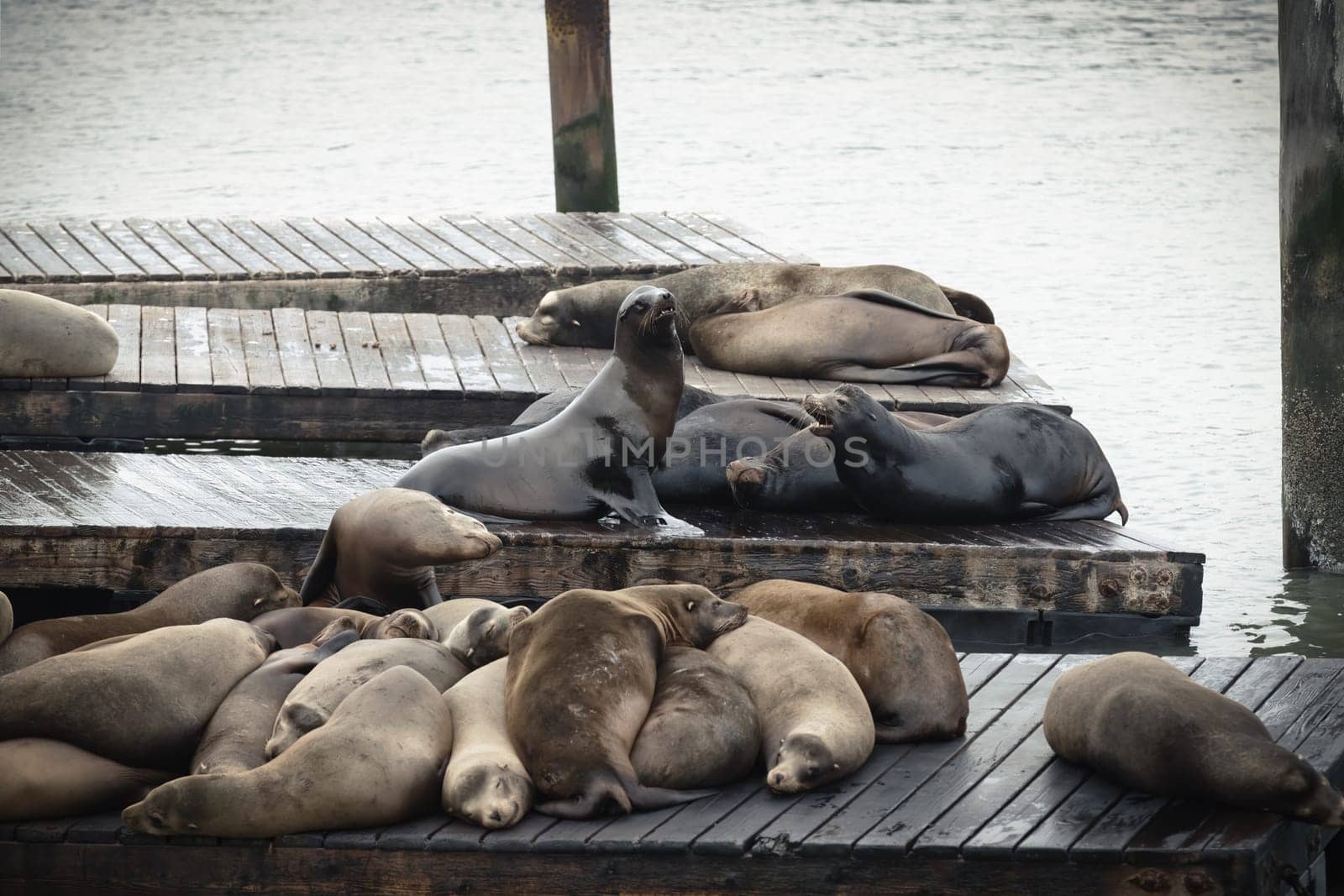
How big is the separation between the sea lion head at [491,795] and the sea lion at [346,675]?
373 mm

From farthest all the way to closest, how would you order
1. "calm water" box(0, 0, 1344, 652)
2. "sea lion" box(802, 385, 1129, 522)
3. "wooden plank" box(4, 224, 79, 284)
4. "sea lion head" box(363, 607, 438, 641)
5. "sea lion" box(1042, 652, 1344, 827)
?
"calm water" box(0, 0, 1344, 652)
"wooden plank" box(4, 224, 79, 284)
"sea lion" box(802, 385, 1129, 522)
"sea lion head" box(363, 607, 438, 641)
"sea lion" box(1042, 652, 1344, 827)

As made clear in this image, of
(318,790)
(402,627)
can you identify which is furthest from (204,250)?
(318,790)

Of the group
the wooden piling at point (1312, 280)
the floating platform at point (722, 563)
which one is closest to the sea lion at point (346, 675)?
the floating platform at point (722, 563)

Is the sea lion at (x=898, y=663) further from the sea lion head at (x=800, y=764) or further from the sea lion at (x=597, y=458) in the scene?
the sea lion at (x=597, y=458)

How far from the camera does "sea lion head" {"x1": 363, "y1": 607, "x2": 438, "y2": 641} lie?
4.41m

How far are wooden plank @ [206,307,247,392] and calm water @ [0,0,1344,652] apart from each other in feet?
11.7

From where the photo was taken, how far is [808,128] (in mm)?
22906

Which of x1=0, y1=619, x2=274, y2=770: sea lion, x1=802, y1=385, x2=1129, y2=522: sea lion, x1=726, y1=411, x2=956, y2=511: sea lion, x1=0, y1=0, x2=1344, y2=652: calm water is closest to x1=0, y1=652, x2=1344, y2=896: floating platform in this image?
x1=0, y1=619, x2=274, y2=770: sea lion

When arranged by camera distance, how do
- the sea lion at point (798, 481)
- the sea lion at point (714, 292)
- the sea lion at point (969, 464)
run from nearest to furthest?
1. the sea lion at point (969, 464)
2. the sea lion at point (798, 481)
3. the sea lion at point (714, 292)

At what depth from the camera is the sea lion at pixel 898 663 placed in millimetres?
4160

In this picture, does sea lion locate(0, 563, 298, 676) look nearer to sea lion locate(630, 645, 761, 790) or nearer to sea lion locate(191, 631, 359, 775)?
sea lion locate(191, 631, 359, 775)

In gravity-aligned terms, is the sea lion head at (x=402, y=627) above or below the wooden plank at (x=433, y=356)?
below

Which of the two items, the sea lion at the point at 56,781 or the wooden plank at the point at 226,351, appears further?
the wooden plank at the point at 226,351

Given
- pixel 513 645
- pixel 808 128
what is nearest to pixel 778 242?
pixel 808 128
